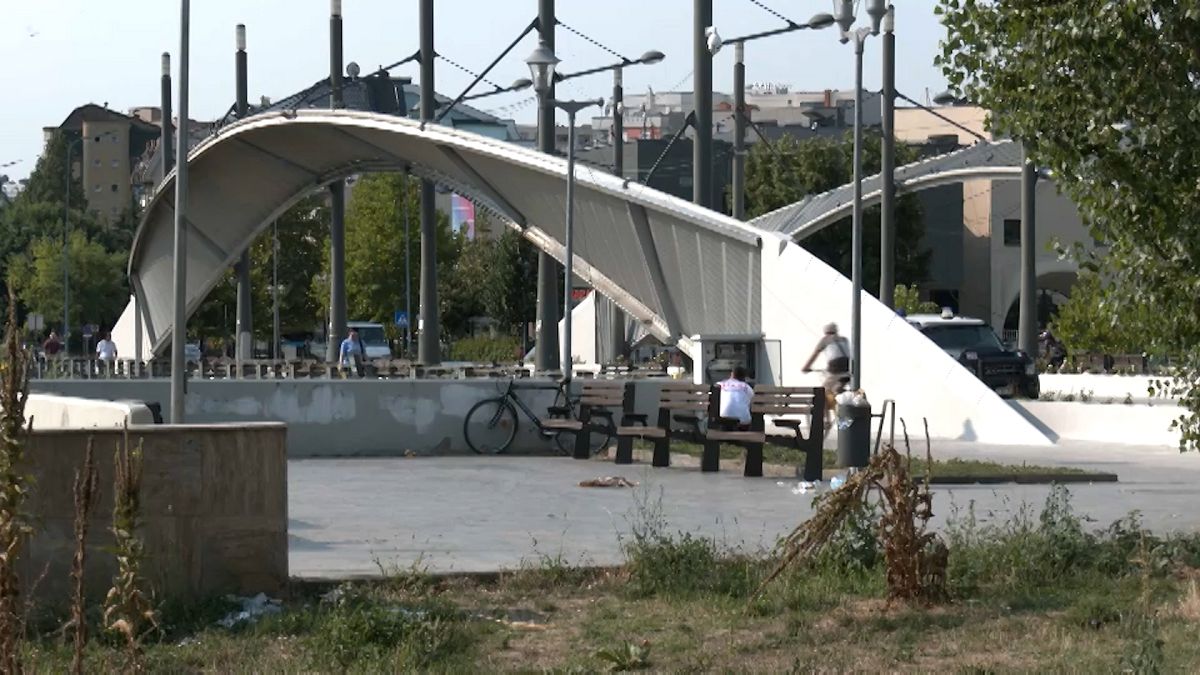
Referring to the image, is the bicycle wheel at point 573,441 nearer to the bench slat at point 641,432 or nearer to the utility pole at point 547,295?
the bench slat at point 641,432

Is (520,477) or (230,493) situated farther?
(520,477)

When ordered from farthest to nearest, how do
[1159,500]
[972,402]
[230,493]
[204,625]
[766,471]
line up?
1. [972,402]
2. [766,471]
3. [1159,500]
4. [230,493]
5. [204,625]

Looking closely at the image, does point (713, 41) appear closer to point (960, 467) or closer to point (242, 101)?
point (960, 467)

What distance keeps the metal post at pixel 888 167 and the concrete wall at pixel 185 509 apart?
29635mm

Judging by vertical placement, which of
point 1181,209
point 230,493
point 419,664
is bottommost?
point 419,664

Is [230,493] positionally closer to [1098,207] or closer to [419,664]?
[419,664]

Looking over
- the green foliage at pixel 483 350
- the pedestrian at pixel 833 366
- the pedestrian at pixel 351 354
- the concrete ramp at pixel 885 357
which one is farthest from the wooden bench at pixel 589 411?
the green foliage at pixel 483 350

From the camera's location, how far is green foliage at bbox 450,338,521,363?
78.8m

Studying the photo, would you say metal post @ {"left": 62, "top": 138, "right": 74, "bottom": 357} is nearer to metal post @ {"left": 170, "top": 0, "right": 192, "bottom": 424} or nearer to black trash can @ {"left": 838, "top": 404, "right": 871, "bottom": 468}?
metal post @ {"left": 170, "top": 0, "right": 192, "bottom": 424}

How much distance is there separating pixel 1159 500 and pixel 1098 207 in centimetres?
646

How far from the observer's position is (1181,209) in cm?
1216

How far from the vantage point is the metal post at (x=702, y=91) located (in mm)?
39875

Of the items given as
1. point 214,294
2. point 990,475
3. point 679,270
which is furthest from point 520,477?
point 214,294

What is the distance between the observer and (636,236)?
4225cm
